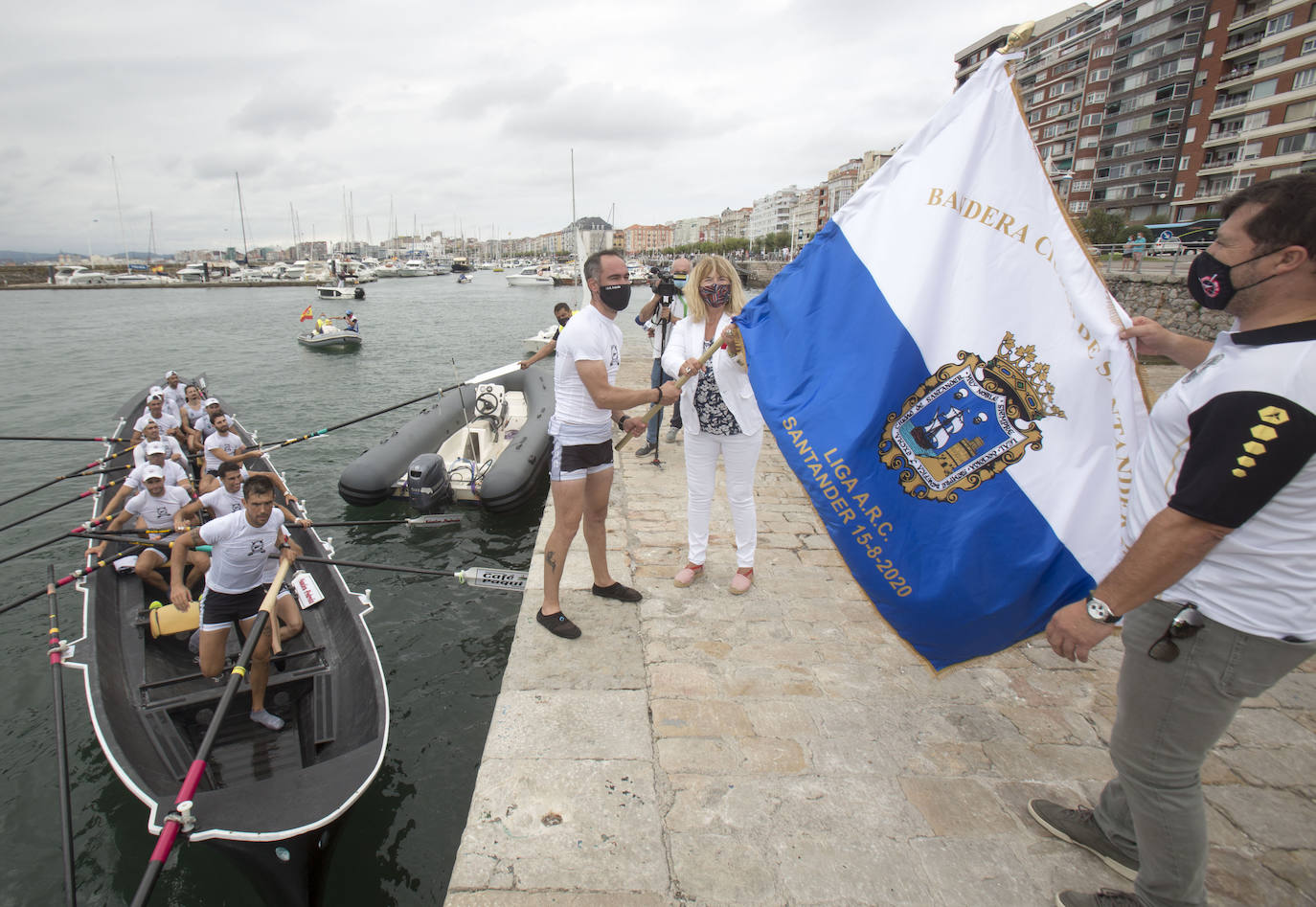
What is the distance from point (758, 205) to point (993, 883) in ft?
588

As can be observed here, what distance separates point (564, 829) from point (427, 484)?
5931 mm

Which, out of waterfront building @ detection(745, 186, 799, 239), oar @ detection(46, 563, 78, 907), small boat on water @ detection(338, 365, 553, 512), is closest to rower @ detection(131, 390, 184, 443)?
small boat on water @ detection(338, 365, 553, 512)

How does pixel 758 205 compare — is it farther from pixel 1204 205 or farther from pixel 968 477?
pixel 968 477

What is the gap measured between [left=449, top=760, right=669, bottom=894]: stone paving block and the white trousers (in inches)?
65.9

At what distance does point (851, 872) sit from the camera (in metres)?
2.18

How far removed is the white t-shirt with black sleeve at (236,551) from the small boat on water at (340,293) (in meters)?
53.5

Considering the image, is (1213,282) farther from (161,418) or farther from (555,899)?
(161,418)

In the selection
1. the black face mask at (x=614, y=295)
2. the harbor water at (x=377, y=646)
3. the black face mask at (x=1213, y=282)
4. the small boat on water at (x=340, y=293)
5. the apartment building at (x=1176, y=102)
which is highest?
the apartment building at (x=1176, y=102)

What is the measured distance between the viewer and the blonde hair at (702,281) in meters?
3.75

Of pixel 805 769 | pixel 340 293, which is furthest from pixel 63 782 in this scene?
pixel 340 293

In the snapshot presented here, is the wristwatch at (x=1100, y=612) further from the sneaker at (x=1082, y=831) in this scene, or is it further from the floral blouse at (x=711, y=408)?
the floral blouse at (x=711, y=408)

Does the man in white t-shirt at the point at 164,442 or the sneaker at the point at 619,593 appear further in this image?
the man in white t-shirt at the point at 164,442

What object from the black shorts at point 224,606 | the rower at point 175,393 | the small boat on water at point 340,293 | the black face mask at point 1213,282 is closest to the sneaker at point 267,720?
the black shorts at point 224,606

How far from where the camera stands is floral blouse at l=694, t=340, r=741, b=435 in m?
3.68
